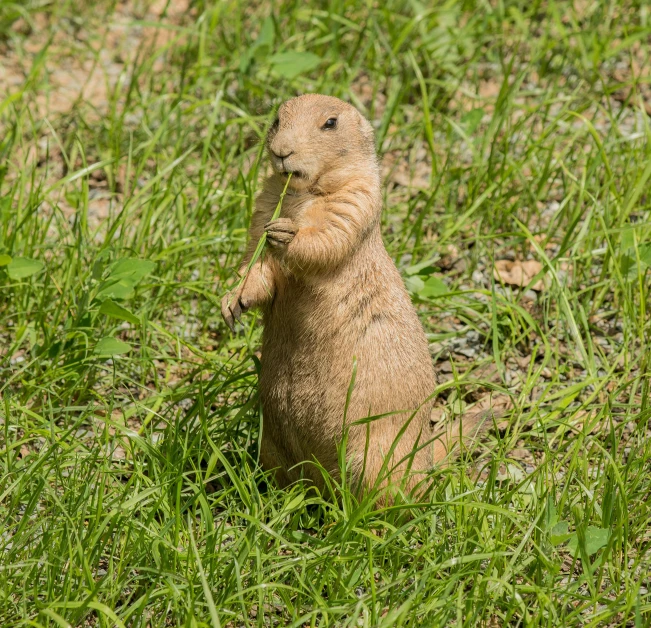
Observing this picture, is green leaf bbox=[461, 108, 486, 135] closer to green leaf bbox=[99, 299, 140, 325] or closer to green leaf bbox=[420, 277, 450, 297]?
green leaf bbox=[420, 277, 450, 297]

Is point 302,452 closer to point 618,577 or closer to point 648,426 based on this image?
point 618,577

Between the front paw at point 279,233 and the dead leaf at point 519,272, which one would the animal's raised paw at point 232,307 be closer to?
the front paw at point 279,233

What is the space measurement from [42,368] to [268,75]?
8.44 feet

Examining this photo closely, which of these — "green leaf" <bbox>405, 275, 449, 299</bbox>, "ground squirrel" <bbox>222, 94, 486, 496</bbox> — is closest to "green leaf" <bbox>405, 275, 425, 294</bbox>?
"green leaf" <bbox>405, 275, 449, 299</bbox>

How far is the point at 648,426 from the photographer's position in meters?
4.45

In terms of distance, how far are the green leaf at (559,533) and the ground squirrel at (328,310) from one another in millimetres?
610

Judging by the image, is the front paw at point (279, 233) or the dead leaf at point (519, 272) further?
the dead leaf at point (519, 272)

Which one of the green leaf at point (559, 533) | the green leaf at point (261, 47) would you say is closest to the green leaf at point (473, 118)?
the green leaf at point (261, 47)

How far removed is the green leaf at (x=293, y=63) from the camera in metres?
6.00

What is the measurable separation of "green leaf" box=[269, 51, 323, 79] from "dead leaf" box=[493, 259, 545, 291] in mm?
1707

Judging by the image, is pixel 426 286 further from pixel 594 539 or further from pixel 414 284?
pixel 594 539

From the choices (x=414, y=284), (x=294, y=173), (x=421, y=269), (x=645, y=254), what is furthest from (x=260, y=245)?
(x=645, y=254)

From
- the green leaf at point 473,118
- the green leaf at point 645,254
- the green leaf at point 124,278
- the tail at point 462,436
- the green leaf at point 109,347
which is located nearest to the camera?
the tail at point 462,436

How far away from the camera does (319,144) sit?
379 centimetres
